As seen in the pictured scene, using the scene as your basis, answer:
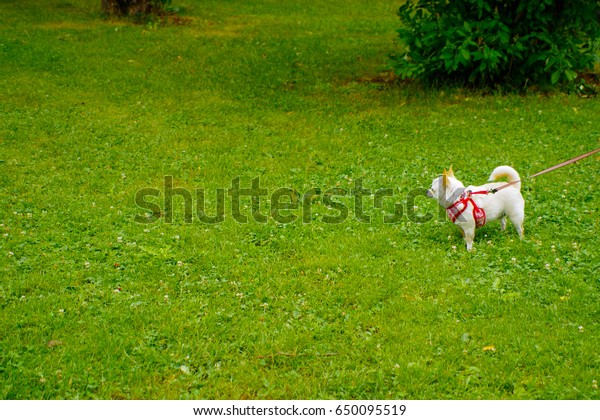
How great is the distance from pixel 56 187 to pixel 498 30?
7771 millimetres

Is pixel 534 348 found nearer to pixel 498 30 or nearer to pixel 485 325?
pixel 485 325

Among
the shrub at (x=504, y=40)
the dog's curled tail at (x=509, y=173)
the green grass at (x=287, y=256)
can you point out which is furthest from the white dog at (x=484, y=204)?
the shrub at (x=504, y=40)

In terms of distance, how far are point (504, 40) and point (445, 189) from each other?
225 inches

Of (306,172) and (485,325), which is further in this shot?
(306,172)

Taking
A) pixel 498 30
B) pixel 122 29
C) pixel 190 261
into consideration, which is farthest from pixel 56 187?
pixel 122 29

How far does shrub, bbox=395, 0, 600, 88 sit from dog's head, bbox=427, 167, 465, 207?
17.1 feet

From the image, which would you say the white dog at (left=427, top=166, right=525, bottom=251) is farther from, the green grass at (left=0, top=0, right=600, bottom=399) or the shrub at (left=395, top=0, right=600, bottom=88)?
the shrub at (left=395, top=0, right=600, bottom=88)

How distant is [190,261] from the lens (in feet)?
21.1

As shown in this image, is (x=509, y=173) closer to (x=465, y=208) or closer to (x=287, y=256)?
(x=465, y=208)

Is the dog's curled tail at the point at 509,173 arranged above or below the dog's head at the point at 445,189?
above

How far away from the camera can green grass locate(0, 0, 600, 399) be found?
4742 millimetres

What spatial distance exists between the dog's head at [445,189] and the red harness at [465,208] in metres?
0.10

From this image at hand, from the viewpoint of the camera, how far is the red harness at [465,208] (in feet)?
20.9

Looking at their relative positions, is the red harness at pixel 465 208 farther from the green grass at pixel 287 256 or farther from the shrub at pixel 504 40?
the shrub at pixel 504 40
